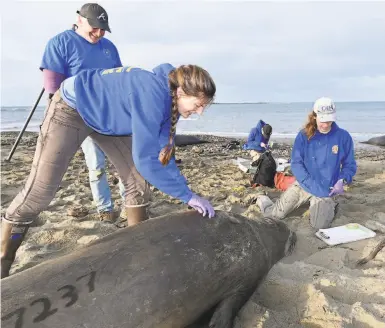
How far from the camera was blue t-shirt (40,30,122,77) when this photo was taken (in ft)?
13.9

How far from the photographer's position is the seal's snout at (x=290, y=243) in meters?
4.20

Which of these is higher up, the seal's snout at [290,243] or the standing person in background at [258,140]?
the standing person in background at [258,140]

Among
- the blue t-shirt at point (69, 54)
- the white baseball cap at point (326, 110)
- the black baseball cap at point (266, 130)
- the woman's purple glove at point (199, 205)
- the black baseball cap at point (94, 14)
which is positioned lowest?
the woman's purple glove at point (199, 205)

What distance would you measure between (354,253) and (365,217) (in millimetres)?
1220

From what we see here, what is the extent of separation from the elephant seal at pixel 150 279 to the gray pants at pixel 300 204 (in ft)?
4.70

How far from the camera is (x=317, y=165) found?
5297 millimetres

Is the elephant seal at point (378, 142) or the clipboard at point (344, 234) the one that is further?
the elephant seal at point (378, 142)

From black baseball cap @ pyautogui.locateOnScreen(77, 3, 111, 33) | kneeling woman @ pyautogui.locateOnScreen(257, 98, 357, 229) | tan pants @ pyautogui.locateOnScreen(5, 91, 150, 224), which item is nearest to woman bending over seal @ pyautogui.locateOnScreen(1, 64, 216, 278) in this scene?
tan pants @ pyautogui.locateOnScreen(5, 91, 150, 224)

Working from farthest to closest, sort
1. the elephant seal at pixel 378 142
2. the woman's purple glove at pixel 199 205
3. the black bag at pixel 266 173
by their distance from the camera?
the elephant seal at pixel 378 142, the black bag at pixel 266 173, the woman's purple glove at pixel 199 205

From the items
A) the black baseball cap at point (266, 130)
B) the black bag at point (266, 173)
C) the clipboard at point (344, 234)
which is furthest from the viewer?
the black baseball cap at point (266, 130)

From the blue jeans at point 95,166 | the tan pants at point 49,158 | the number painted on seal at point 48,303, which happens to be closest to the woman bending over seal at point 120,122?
the tan pants at point 49,158

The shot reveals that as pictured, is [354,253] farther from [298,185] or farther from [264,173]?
[264,173]

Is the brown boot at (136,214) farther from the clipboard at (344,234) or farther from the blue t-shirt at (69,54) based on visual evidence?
the clipboard at (344,234)

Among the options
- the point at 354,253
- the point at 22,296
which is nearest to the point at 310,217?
the point at 354,253
